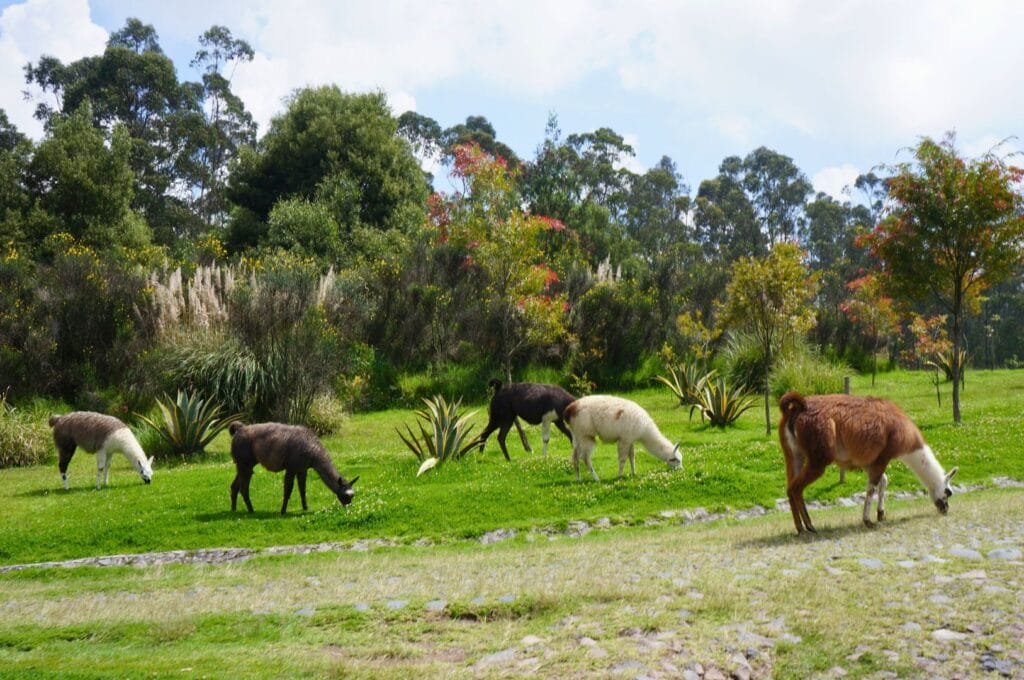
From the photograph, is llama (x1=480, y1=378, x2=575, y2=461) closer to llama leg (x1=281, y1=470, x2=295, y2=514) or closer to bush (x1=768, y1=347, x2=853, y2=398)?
llama leg (x1=281, y1=470, x2=295, y2=514)

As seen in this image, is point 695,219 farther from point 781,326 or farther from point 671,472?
point 671,472

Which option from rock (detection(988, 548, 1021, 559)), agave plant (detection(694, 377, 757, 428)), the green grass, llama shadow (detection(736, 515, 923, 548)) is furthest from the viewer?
agave plant (detection(694, 377, 757, 428))

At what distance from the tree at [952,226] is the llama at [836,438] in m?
9.05

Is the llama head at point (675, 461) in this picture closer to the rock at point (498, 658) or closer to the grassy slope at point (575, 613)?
the grassy slope at point (575, 613)

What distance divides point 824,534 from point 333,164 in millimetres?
34530

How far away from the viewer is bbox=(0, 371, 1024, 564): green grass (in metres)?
11.1

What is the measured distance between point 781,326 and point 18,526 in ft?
51.4

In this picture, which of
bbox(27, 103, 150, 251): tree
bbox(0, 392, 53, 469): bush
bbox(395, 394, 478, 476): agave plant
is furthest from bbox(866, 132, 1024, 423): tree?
bbox(27, 103, 150, 251): tree

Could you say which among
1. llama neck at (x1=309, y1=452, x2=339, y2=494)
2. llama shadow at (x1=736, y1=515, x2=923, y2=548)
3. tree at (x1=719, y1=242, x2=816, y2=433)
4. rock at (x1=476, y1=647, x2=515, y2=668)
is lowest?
llama shadow at (x1=736, y1=515, x2=923, y2=548)

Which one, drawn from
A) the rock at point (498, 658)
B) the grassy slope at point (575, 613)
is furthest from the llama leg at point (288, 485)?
the rock at point (498, 658)

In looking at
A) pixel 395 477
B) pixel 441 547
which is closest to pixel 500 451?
pixel 395 477

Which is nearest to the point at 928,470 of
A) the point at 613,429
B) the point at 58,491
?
the point at 613,429

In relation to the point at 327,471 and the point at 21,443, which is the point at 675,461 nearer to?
the point at 327,471

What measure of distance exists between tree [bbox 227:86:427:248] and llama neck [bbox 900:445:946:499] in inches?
1234
